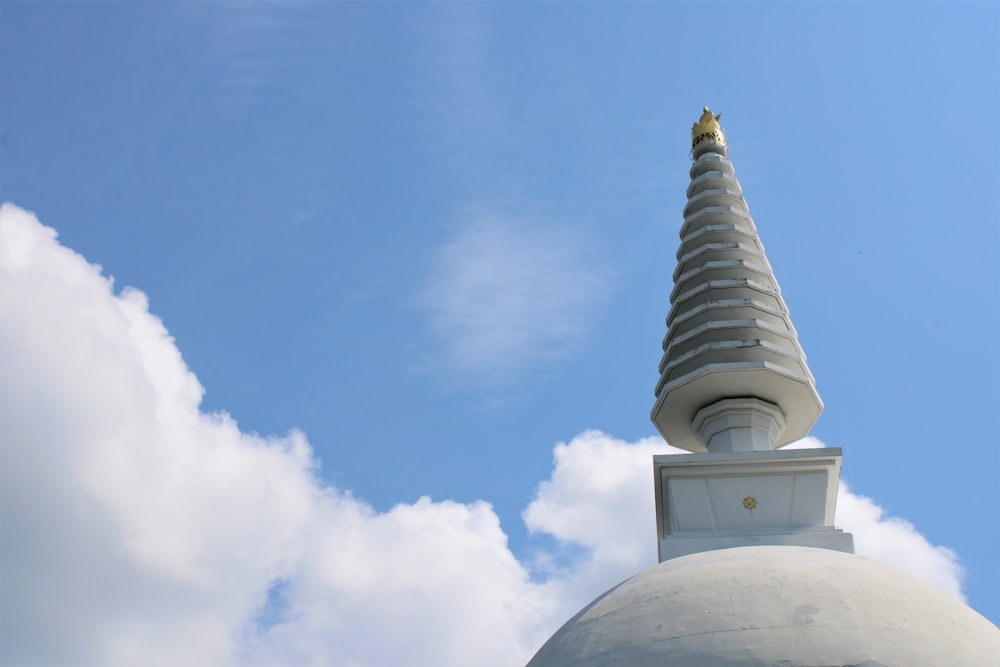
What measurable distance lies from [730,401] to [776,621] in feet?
23.7

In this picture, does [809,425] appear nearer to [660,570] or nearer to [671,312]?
[671,312]

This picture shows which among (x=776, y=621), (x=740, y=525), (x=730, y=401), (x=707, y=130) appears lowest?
(x=776, y=621)

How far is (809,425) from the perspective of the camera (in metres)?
19.3

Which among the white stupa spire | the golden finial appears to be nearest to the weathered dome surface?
the white stupa spire

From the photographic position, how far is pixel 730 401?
1816 centimetres

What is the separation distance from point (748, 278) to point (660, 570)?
7.75m

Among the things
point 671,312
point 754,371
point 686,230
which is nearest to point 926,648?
point 754,371

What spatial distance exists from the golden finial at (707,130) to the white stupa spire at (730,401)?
8.3 inches

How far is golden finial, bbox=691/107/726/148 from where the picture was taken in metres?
22.9

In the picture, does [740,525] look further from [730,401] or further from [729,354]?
[729,354]

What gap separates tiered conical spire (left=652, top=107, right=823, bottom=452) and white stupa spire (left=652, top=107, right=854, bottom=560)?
2cm

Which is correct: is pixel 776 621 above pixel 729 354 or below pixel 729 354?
below

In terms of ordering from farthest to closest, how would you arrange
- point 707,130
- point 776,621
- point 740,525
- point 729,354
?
point 707,130, point 729,354, point 740,525, point 776,621

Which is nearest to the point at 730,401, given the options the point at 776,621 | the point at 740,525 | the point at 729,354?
the point at 729,354
